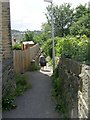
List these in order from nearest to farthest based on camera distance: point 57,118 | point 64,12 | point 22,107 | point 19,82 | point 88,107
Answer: point 88,107 → point 57,118 → point 22,107 → point 19,82 → point 64,12

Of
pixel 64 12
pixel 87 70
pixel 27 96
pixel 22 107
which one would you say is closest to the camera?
pixel 87 70

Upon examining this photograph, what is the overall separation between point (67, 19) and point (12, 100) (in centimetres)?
3732

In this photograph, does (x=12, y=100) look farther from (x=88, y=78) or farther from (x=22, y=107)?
(x=88, y=78)

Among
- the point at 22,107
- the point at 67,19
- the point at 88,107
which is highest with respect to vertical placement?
the point at 67,19

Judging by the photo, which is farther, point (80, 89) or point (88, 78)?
point (80, 89)

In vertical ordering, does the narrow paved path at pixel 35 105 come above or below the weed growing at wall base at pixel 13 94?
below

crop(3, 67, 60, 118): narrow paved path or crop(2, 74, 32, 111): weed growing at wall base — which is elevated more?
crop(2, 74, 32, 111): weed growing at wall base

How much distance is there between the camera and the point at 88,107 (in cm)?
540

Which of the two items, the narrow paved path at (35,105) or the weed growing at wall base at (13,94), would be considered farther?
the weed growing at wall base at (13,94)

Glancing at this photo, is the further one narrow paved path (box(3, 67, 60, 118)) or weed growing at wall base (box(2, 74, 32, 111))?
weed growing at wall base (box(2, 74, 32, 111))

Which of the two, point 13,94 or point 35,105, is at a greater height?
point 13,94

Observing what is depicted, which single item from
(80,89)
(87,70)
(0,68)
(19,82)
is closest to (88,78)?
(87,70)

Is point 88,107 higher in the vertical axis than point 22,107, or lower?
higher

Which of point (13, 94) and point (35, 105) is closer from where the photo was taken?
point (35, 105)
